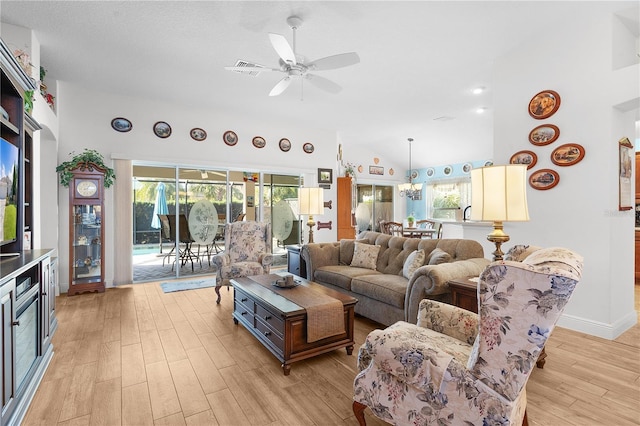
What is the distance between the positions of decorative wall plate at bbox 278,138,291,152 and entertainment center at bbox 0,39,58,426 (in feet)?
13.6

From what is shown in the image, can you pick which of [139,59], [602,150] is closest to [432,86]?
[602,150]

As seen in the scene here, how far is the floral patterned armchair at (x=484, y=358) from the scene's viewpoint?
1212 mm

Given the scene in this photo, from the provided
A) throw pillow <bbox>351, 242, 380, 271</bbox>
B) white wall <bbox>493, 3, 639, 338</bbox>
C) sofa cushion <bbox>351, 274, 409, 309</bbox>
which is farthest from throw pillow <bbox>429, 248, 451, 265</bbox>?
white wall <bbox>493, 3, 639, 338</bbox>

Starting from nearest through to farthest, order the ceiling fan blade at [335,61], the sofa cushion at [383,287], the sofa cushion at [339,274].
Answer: the ceiling fan blade at [335,61] → the sofa cushion at [383,287] → the sofa cushion at [339,274]

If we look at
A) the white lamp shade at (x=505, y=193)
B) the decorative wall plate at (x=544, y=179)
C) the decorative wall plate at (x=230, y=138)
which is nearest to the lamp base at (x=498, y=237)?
the white lamp shade at (x=505, y=193)

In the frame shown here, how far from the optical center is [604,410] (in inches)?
78.1

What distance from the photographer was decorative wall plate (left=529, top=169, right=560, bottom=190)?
342 centimetres

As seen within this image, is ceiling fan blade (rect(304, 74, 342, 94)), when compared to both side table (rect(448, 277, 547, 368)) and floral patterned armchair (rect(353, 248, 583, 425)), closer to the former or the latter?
side table (rect(448, 277, 547, 368))

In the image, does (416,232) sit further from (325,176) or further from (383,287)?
(383,287)

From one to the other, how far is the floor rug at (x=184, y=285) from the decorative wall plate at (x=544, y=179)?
4540mm

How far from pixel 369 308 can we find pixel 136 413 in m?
2.16

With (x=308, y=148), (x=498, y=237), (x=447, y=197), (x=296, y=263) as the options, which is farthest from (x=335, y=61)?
(x=447, y=197)

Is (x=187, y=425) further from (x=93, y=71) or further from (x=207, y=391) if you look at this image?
(x=93, y=71)

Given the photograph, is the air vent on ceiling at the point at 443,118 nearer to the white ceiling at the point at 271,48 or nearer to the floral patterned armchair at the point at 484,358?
the white ceiling at the point at 271,48
